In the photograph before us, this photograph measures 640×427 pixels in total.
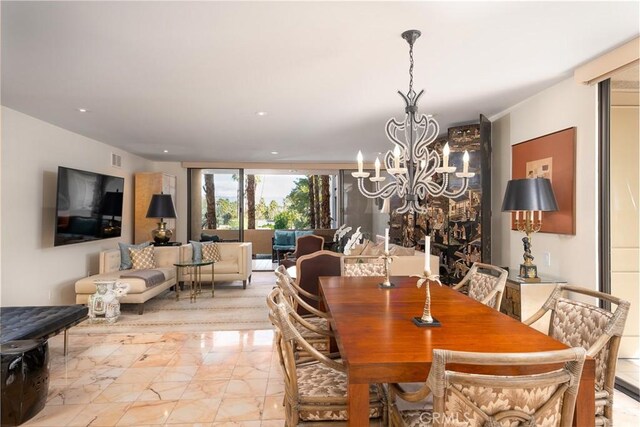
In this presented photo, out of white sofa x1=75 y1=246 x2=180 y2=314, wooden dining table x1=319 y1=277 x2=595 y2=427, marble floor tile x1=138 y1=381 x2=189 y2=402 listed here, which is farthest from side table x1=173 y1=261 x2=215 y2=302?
wooden dining table x1=319 y1=277 x2=595 y2=427

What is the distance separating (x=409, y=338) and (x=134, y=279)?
4.34m

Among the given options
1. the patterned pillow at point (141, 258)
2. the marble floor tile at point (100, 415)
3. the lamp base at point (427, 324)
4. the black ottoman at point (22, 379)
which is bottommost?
the marble floor tile at point (100, 415)

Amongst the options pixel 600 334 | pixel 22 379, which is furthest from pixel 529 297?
pixel 22 379

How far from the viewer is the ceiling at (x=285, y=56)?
2.01 m

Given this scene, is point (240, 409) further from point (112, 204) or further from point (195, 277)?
point (112, 204)

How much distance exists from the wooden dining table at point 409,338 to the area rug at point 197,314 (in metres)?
2.40

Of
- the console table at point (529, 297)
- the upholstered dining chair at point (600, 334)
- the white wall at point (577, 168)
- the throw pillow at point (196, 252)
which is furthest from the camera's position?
the throw pillow at point (196, 252)

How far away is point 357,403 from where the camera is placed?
4.17ft

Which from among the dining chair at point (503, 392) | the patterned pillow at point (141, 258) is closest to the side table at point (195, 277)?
the patterned pillow at point (141, 258)

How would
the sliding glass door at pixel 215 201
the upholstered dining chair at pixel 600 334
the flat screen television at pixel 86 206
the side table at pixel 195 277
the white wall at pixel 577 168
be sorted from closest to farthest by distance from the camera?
the upholstered dining chair at pixel 600 334 → the white wall at pixel 577 168 → the flat screen television at pixel 86 206 → the side table at pixel 195 277 → the sliding glass door at pixel 215 201

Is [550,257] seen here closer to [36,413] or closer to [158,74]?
[158,74]

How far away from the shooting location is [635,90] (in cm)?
295

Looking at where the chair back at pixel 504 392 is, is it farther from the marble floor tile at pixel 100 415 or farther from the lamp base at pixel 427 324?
the marble floor tile at pixel 100 415

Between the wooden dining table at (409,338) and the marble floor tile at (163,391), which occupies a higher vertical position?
the wooden dining table at (409,338)
